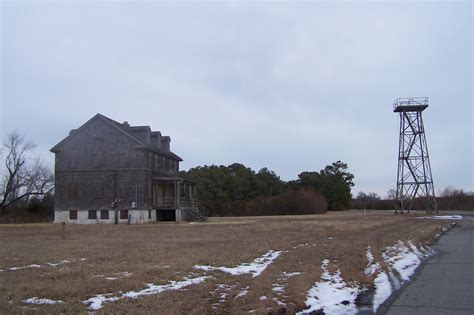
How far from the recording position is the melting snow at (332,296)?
912cm

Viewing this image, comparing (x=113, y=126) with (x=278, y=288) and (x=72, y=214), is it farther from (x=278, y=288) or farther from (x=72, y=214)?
(x=278, y=288)

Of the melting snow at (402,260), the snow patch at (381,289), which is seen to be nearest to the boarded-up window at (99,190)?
the melting snow at (402,260)

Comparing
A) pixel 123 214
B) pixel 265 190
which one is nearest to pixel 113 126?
pixel 123 214

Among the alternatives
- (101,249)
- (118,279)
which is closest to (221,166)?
(101,249)

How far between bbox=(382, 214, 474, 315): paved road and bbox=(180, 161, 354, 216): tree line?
6381cm

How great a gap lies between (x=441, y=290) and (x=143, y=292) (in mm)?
6707

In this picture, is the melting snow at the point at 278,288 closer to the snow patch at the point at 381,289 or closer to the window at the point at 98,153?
the snow patch at the point at 381,289

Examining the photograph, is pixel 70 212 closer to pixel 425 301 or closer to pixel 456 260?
pixel 456 260

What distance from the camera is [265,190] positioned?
335 ft

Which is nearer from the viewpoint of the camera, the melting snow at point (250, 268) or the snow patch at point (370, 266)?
the melting snow at point (250, 268)

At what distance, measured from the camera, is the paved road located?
359 inches

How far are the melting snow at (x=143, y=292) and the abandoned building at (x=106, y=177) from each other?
121 feet

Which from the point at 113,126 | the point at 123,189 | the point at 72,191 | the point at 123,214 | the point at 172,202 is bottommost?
the point at 123,214

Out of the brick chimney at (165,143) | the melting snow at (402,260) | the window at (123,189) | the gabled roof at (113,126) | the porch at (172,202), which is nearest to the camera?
the melting snow at (402,260)
